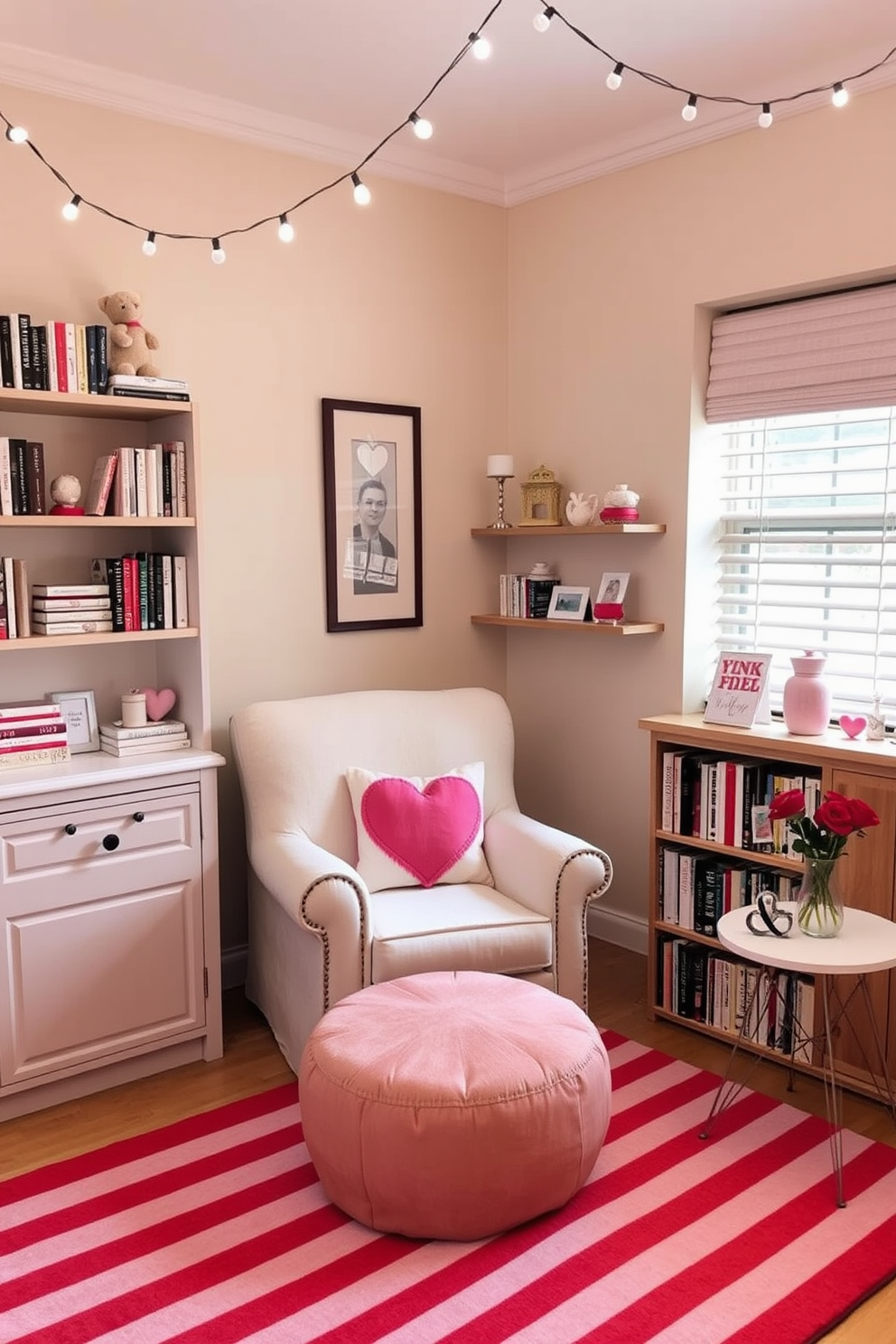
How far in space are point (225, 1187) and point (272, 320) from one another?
2.48 m

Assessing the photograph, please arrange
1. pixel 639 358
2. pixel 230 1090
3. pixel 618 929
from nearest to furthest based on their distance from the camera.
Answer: pixel 230 1090 < pixel 639 358 < pixel 618 929

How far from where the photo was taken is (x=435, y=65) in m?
2.93

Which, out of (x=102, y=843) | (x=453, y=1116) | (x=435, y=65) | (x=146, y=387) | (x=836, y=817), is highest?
(x=435, y=65)

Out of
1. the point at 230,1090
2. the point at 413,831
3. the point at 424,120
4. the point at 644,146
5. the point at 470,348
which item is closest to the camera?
the point at 230,1090


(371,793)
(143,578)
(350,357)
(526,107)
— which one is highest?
(526,107)

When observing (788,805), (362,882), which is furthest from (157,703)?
(788,805)

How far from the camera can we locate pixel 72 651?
10.1 ft

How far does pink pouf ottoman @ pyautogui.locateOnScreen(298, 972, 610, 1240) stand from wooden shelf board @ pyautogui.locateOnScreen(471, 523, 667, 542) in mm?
1618

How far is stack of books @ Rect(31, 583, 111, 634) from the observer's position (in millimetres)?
2812

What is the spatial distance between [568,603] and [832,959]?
169 centimetres

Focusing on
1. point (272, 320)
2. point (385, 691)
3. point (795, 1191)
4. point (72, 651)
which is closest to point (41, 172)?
point (272, 320)

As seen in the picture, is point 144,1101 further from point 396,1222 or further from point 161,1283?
point 396,1222

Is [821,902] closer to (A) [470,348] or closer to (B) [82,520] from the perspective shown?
(B) [82,520]

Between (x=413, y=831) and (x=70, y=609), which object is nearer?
(x=70, y=609)
